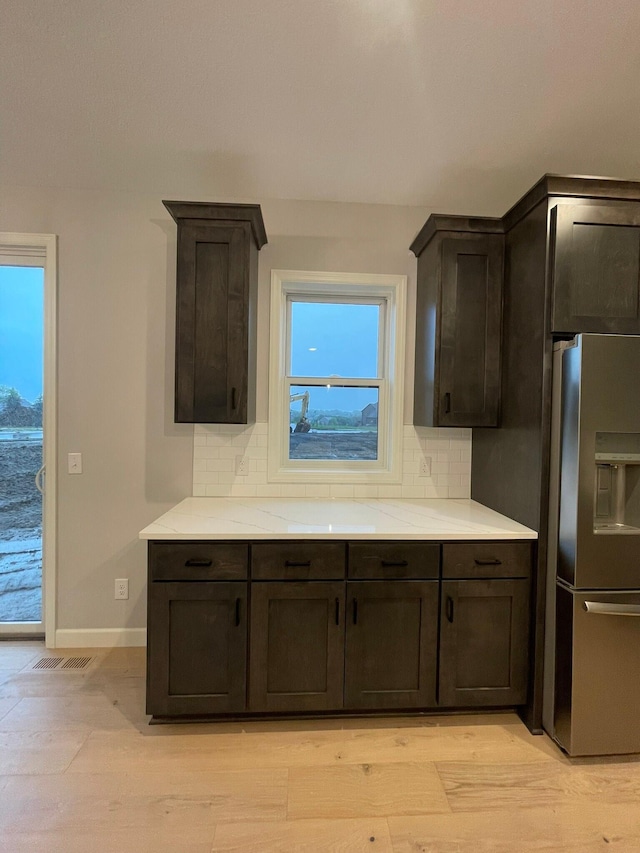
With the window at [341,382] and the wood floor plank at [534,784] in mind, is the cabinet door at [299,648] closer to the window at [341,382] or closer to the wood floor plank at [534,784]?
the wood floor plank at [534,784]

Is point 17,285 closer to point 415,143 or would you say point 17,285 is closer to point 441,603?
point 415,143

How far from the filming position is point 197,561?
183cm

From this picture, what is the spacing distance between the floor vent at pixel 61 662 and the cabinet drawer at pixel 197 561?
3.43ft

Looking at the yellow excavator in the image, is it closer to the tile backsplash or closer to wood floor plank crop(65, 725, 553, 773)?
the tile backsplash

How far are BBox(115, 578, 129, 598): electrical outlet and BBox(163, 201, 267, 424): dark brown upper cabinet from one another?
3.69ft

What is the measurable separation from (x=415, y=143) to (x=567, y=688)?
2.59m

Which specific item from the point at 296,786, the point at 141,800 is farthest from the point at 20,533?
the point at 296,786

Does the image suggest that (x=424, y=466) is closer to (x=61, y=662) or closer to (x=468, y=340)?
(x=468, y=340)

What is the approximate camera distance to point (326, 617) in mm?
1869

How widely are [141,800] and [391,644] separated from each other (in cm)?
111

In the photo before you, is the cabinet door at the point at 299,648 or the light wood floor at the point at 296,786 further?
the cabinet door at the point at 299,648

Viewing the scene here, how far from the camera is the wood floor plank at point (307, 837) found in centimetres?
136

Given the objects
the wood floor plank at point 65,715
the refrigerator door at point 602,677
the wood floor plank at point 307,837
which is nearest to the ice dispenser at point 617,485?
the refrigerator door at point 602,677

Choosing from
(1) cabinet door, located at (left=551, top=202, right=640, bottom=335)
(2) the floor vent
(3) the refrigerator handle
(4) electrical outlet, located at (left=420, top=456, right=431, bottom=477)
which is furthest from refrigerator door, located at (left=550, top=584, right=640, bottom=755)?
(2) the floor vent
